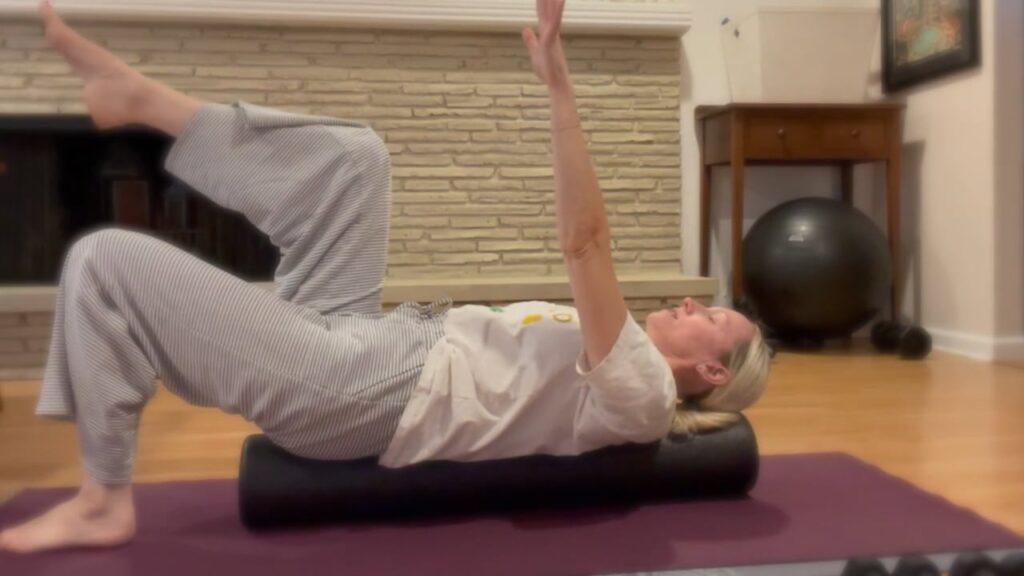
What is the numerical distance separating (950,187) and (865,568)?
2.63 metres

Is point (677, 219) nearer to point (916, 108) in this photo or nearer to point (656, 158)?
point (656, 158)

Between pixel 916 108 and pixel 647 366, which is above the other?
pixel 916 108

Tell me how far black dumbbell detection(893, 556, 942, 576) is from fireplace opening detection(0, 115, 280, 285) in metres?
2.69

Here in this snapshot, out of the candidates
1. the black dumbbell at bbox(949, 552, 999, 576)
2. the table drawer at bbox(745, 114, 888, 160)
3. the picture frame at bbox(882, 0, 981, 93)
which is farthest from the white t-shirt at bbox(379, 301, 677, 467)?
the picture frame at bbox(882, 0, 981, 93)

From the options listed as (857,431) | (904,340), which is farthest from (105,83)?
(904,340)

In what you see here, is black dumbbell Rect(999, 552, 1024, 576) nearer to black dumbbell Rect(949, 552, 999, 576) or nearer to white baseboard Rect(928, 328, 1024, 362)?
black dumbbell Rect(949, 552, 999, 576)

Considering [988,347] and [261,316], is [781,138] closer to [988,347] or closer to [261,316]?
[988,347]

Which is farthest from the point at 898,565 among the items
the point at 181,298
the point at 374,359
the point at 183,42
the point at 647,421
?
the point at 183,42

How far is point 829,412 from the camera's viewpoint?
2.40 metres

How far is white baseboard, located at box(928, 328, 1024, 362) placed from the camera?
324 cm

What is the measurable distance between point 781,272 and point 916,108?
0.94 m

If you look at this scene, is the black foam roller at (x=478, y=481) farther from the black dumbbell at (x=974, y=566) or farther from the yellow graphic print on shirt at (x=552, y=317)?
the black dumbbell at (x=974, y=566)

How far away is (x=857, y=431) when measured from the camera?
7.15 feet

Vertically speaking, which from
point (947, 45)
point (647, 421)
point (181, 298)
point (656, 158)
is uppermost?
point (947, 45)
